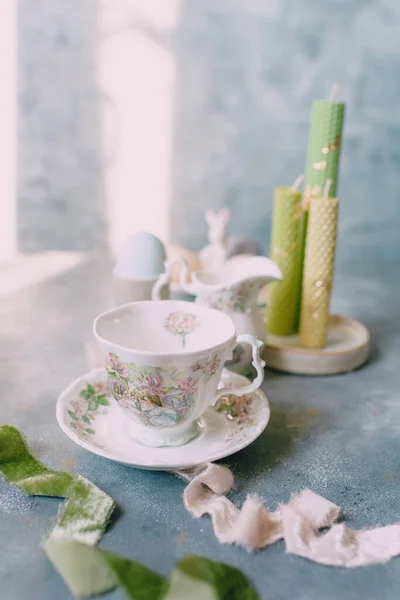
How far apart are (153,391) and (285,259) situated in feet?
1.13

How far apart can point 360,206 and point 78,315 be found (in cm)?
87

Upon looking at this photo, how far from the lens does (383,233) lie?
1615mm

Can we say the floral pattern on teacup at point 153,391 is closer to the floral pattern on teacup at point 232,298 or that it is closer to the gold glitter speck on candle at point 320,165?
the floral pattern on teacup at point 232,298

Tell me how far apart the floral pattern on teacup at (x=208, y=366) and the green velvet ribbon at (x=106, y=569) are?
0.41 feet

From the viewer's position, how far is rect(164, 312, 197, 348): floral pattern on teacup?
0.65 metres

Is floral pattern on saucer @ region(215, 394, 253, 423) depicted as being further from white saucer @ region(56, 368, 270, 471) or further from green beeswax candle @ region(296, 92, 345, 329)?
A: green beeswax candle @ region(296, 92, 345, 329)

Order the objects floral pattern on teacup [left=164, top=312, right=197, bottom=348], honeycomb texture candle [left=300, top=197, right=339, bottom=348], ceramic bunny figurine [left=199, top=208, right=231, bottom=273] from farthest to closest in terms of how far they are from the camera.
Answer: ceramic bunny figurine [left=199, top=208, right=231, bottom=273] → honeycomb texture candle [left=300, top=197, right=339, bottom=348] → floral pattern on teacup [left=164, top=312, right=197, bottom=348]

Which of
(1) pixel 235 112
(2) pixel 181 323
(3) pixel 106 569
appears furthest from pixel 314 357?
(1) pixel 235 112

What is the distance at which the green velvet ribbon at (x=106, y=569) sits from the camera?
39 centimetres

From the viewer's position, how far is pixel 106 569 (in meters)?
0.42

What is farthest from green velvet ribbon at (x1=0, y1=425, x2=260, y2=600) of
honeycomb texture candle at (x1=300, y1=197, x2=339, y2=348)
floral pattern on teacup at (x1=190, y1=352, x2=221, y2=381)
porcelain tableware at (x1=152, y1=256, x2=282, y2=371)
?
honeycomb texture candle at (x1=300, y1=197, x2=339, y2=348)

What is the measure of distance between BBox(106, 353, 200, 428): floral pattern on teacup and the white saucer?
31mm

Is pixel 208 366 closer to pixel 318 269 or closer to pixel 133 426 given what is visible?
pixel 133 426

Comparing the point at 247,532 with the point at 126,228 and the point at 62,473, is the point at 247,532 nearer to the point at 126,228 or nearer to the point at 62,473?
the point at 62,473
